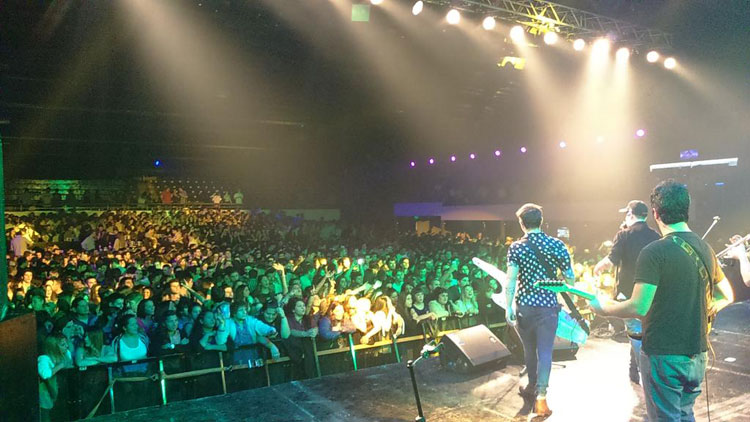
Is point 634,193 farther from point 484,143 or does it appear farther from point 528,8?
point 528,8

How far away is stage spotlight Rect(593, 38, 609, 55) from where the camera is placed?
32.7 ft

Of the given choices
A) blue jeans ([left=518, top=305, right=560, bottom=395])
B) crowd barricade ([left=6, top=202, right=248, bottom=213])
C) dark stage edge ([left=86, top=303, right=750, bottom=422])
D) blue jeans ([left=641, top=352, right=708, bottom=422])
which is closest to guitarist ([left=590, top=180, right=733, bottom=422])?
blue jeans ([left=641, top=352, right=708, bottom=422])

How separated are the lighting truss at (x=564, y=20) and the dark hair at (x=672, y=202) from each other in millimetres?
6846

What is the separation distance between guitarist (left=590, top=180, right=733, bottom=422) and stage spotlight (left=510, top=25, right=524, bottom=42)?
25.3 ft

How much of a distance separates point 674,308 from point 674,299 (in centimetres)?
5

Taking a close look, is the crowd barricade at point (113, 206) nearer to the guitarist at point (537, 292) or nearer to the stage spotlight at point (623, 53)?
the stage spotlight at point (623, 53)

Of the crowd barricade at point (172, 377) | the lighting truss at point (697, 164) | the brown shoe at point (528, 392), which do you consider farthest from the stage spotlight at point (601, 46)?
the brown shoe at point (528, 392)

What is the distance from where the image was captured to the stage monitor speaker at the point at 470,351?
5.21 metres

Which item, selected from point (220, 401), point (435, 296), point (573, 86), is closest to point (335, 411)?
point (220, 401)

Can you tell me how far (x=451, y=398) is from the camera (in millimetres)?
4641

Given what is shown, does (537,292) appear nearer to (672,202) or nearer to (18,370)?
(672,202)

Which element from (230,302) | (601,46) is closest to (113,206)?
(230,302)

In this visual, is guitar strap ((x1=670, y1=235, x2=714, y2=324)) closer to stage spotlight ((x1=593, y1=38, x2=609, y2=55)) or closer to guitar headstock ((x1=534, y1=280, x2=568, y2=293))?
guitar headstock ((x1=534, y1=280, x2=568, y2=293))

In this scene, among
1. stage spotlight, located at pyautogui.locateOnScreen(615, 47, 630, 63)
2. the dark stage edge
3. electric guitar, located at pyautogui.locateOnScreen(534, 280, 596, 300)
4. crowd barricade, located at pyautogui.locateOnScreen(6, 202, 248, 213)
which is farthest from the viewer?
crowd barricade, located at pyautogui.locateOnScreen(6, 202, 248, 213)
